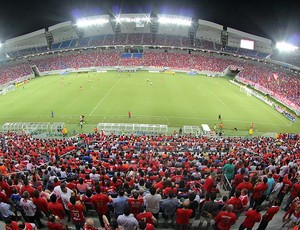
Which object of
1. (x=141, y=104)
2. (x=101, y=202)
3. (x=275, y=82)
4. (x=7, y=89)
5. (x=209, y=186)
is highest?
(x=7, y=89)

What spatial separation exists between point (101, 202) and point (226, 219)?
12.1ft

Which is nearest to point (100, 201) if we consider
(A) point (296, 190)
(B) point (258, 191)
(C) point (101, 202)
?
(C) point (101, 202)

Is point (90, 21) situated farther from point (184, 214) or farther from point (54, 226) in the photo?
point (184, 214)

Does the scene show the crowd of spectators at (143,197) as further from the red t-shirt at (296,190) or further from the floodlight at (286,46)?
the floodlight at (286,46)

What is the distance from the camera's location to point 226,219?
23.9 feet

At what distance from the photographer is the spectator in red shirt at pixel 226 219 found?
7.24 metres

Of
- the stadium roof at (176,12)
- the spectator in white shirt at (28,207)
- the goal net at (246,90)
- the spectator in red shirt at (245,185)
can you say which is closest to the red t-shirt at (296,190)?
the spectator in red shirt at (245,185)

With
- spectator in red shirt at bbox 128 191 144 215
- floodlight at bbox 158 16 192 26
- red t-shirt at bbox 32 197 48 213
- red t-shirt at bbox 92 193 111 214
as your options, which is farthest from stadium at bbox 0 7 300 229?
spectator in red shirt at bbox 128 191 144 215

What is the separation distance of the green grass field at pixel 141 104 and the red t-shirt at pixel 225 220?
26047 mm

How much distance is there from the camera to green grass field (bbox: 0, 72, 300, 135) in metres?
35.7

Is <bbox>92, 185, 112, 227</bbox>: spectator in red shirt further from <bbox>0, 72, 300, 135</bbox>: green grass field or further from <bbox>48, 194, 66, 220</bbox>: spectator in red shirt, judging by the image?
<bbox>0, 72, 300, 135</bbox>: green grass field

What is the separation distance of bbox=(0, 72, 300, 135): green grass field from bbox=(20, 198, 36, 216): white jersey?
24.6 meters

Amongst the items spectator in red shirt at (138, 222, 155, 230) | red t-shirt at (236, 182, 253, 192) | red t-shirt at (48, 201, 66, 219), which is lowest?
spectator in red shirt at (138, 222, 155, 230)

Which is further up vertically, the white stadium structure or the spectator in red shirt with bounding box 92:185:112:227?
the white stadium structure
